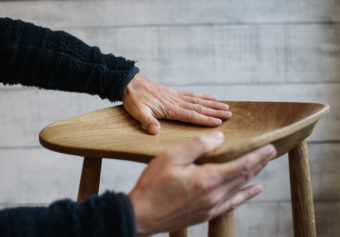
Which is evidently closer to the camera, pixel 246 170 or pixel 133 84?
pixel 246 170

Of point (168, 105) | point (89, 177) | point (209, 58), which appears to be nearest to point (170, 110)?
point (168, 105)

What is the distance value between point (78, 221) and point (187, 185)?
4.7 inches

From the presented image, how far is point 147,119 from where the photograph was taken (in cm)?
65

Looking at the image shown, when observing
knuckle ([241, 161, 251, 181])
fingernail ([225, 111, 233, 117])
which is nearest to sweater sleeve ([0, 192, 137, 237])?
knuckle ([241, 161, 251, 181])

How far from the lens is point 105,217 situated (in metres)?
0.40

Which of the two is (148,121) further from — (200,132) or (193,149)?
(193,149)

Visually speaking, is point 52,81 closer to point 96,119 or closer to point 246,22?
point 96,119

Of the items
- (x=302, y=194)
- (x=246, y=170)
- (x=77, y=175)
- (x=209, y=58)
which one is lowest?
(x=77, y=175)

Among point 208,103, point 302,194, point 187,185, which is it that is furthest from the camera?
point 208,103

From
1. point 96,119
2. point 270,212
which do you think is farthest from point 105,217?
point 270,212

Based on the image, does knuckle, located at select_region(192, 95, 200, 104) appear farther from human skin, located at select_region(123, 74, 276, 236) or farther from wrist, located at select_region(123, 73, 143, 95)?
human skin, located at select_region(123, 74, 276, 236)

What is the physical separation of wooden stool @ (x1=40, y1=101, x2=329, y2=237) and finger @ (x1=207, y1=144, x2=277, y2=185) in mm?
20

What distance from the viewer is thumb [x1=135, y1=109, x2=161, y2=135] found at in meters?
0.62

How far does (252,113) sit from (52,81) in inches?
14.5
